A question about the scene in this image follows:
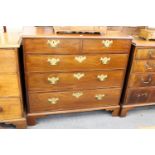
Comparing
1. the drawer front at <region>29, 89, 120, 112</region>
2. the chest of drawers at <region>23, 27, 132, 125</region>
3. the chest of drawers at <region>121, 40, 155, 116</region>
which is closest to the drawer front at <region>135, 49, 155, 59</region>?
the chest of drawers at <region>121, 40, 155, 116</region>

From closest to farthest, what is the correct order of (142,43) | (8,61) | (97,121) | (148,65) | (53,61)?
1. (8,61)
2. (53,61)
3. (142,43)
4. (148,65)
5. (97,121)

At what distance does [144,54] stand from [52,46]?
0.79 meters

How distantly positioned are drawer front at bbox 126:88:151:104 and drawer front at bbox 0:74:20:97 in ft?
3.35

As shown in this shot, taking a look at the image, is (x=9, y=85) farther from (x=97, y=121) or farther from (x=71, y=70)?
(x=97, y=121)

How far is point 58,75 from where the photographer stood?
1.40m

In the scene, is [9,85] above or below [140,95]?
above

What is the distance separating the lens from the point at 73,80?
4.78 ft

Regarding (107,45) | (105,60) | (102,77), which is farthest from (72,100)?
(107,45)

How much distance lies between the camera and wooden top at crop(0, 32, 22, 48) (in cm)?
115

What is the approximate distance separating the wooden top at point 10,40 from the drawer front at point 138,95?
42.5 inches

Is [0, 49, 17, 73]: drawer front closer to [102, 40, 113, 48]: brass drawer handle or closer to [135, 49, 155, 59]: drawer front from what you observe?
[102, 40, 113, 48]: brass drawer handle
